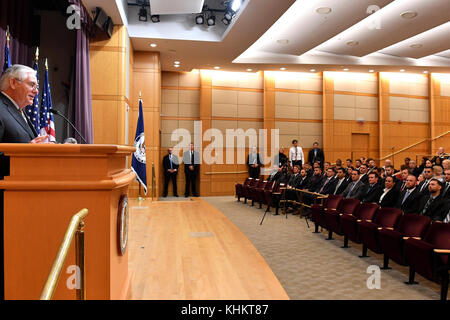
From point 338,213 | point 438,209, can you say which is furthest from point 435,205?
point 338,213

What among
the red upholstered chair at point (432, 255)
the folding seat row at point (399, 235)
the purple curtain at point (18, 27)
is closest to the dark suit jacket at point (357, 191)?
the folding seat row at point (399, 235)

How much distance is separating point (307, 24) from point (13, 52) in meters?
6.15

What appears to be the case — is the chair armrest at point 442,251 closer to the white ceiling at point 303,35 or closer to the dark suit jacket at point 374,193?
the dark suit jacket at point 374,193

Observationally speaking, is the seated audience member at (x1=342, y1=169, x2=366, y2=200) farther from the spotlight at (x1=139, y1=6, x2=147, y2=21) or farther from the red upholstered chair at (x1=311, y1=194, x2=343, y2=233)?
the spotlight at (x1=139, y1=6, x2=147, y2=21)

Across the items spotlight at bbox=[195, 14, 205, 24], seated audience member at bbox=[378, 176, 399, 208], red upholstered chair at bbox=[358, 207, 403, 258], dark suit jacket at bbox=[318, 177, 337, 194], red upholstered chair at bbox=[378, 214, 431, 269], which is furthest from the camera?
spotlight at bbox=[195, 14, 205, 24]

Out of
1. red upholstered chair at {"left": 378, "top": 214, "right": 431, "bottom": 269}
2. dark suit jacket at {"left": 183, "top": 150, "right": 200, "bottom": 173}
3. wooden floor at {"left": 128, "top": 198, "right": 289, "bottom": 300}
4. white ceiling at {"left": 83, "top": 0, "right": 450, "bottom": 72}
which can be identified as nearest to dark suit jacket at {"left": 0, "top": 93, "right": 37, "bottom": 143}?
wooden floor at {"left": 128, "top": 198, "right": 289, "bottom": 300}

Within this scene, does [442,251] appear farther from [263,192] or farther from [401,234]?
[263,192]

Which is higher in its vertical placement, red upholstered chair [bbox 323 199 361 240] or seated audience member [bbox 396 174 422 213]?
seated audience member [bbox 396 174 422 213]

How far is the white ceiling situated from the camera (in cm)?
716

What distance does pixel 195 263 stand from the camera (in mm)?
3223

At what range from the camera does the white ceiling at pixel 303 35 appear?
7.16 metres

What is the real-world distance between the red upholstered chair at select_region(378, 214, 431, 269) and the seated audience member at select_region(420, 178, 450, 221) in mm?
697

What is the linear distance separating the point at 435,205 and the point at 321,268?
6.07 ft

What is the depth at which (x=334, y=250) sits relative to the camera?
5219 mm
